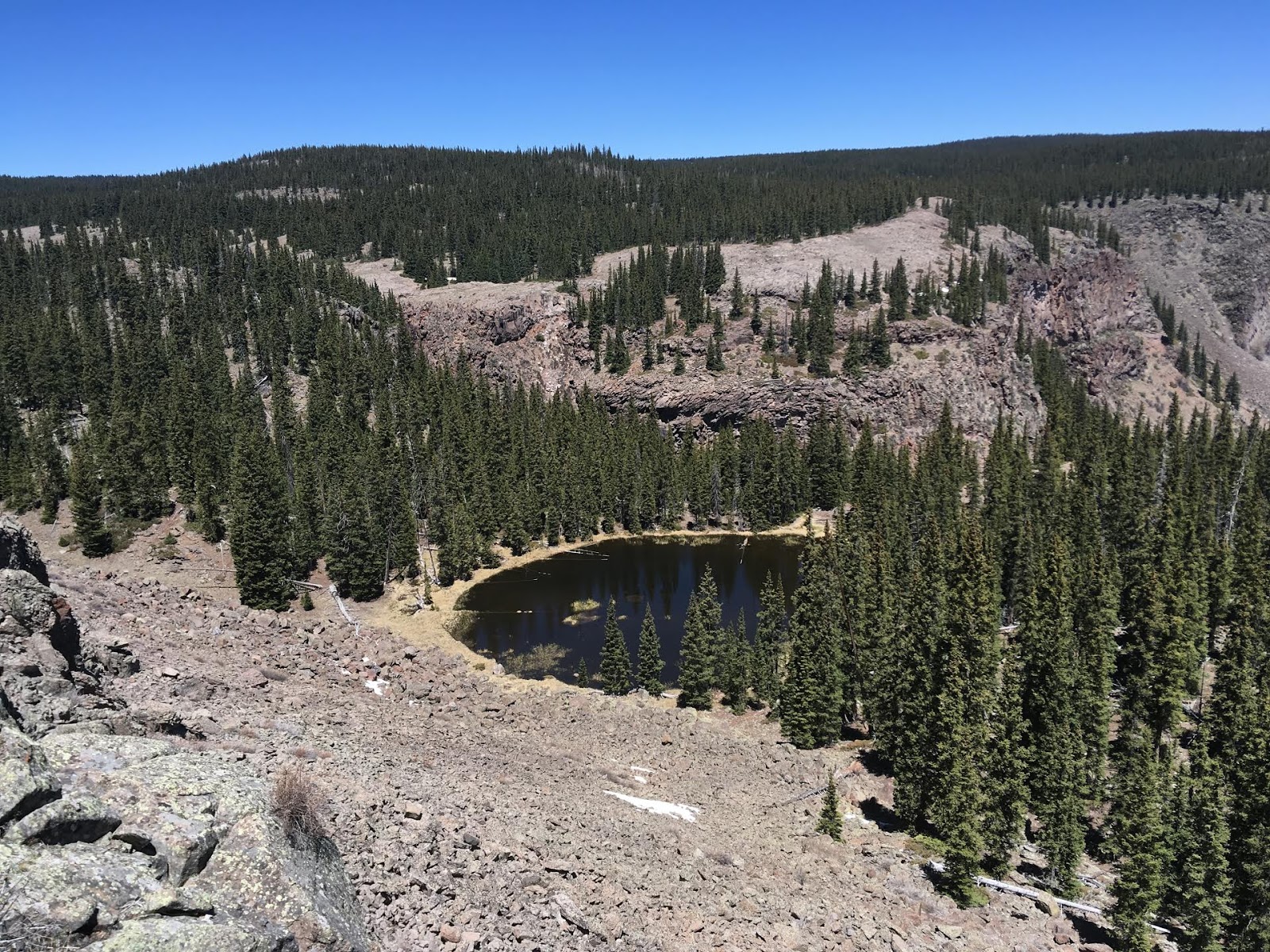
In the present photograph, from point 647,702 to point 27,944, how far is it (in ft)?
154

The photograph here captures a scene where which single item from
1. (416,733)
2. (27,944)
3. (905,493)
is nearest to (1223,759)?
(416,733)

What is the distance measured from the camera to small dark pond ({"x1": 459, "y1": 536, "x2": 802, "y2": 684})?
73875mm

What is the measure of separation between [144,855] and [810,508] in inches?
4213

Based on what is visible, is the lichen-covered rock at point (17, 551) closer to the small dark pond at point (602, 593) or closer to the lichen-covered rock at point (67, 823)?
the lichen-covered rock at point (67, 823)

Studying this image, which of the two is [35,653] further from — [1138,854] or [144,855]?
[1138,854]

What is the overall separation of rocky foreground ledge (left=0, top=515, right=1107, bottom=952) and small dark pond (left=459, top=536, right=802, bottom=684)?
57.2ft

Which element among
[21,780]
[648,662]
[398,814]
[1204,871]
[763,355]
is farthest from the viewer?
[763,355]

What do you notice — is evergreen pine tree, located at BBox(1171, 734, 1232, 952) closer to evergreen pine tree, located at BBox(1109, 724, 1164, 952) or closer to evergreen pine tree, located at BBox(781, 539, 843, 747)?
evergreen pine tree, located at BBox(1109, 724, 1164, 952)

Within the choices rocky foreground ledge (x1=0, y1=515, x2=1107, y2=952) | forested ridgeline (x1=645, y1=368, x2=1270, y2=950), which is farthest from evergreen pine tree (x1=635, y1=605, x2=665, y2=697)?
rocky foreground ledge (x1=0, y1=515, x2=1107, y2=952)

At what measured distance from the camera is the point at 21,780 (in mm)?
17641

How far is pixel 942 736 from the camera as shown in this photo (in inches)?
1592

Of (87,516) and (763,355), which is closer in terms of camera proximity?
(87,516)

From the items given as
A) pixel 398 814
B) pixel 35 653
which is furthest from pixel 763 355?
pixel 35 653

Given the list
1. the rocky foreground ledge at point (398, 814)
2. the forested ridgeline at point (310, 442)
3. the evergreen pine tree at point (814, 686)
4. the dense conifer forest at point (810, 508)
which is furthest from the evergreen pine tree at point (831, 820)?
the forested ridgeline at point (310, 442)
